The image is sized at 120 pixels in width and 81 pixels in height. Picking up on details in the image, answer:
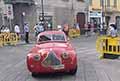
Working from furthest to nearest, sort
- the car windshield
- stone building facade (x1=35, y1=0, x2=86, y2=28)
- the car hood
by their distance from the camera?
1. stone building facade (x1=35, y1=0, x2=86, y2=28)
2. the car windshield
3. the car hood

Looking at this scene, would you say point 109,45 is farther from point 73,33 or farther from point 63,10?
point 63,10

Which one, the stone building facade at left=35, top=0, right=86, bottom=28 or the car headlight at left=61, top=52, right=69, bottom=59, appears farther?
the stone building facade at left=35, top=0, right=86, bottom=28

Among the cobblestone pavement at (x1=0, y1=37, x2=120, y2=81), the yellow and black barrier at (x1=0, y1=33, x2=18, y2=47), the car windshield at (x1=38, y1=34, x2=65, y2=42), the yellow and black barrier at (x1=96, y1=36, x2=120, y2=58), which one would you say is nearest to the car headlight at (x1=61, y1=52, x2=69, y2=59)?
the cobblestone pavement at (x1=0, y1=37, x2=120, y2=81)

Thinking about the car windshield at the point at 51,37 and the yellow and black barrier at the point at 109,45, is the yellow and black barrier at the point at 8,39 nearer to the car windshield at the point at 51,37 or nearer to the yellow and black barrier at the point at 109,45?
the yellow and black barrier at the point at 109,45

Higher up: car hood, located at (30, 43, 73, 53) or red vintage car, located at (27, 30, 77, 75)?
car hood, located at (30, 43, 73, 53)

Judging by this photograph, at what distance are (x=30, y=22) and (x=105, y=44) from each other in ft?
88.6

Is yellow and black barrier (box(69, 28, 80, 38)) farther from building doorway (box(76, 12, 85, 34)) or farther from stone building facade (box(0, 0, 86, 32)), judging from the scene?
building doorway (box(76, 12, 85, 34))

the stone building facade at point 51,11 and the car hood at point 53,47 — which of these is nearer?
the car hood at point 53,47

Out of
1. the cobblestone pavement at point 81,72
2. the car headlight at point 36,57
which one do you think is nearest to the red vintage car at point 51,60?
the car headlight at point 36,57

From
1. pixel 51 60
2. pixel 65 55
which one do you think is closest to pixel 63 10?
pixel 65 55

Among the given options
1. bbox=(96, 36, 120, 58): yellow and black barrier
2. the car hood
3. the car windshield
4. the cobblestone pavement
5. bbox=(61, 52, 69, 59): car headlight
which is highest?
Answer: the car windshield

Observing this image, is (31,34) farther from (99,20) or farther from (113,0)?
(113,0)

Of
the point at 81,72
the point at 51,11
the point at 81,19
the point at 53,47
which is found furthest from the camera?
the point at 81,19

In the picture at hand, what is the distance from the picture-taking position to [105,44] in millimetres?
20922
